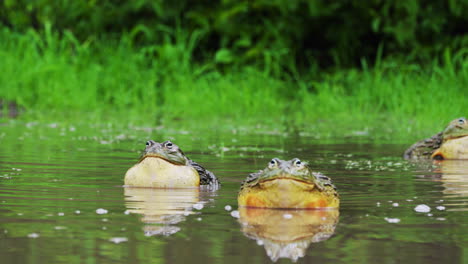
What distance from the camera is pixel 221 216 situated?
7117mm

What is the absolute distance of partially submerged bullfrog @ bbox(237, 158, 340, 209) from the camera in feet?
23.6

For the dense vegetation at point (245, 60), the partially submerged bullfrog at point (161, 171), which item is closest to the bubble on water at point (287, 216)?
the partially submerged bullfrog at point (161, 171)

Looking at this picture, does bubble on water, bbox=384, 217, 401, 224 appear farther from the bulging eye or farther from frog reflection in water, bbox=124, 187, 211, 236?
frog reflection in water, bbox=124, 187, 211, 236

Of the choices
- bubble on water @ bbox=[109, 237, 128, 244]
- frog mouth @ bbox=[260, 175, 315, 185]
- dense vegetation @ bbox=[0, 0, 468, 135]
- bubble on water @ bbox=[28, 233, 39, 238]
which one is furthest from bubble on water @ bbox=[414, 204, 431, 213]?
dense vegetation @ bbox=[0, 0, 468, 135]

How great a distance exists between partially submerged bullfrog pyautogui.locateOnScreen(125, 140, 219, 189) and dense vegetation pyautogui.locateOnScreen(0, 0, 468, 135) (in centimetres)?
850

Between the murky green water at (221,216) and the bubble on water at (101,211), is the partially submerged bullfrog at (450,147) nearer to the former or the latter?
the murky green water at (221,216)

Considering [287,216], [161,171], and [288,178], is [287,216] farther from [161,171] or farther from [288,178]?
[161,171]

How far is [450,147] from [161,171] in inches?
183

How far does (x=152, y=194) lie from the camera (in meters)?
8.56

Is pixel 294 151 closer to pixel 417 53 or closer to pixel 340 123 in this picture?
pixel 340 123

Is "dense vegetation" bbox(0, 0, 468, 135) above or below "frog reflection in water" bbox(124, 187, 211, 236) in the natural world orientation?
above

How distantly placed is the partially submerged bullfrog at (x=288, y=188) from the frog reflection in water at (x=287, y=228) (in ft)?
0.23

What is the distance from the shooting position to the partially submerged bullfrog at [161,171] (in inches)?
353

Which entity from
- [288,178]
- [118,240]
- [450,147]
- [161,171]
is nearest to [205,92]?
[450,147]
